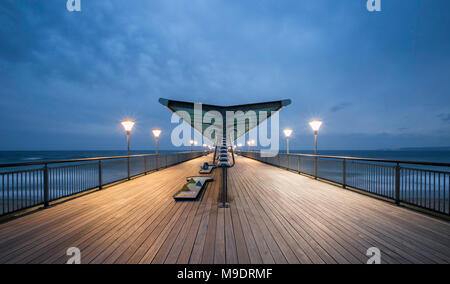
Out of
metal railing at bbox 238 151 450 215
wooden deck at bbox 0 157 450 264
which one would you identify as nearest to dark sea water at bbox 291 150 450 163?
metal railing at bbox 238 151 450 215

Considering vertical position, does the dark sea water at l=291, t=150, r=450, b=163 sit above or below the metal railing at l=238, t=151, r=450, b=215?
below

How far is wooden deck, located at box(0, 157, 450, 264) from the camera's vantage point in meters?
2.16

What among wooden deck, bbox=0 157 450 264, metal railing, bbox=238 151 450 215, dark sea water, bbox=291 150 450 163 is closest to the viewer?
wooden deck, bbox=0 157 450 264

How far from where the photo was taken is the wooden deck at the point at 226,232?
216 centimetres

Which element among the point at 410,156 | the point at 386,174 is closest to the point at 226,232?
the point at 386,174

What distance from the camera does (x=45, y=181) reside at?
3.86 metres

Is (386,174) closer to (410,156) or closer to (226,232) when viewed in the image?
(226,232)

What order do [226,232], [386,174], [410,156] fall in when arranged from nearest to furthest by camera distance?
[226,232] < [386,174] < [410,156]

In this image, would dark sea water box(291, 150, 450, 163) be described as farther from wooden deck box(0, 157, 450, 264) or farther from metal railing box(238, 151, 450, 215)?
wooden deck box(0, 157, 450, 264)

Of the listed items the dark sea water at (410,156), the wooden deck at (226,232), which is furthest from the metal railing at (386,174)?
the dark sea water at (410,156)

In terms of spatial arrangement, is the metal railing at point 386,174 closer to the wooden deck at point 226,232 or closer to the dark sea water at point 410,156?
the wooden deck at point 226,232

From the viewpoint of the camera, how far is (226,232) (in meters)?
2.70
